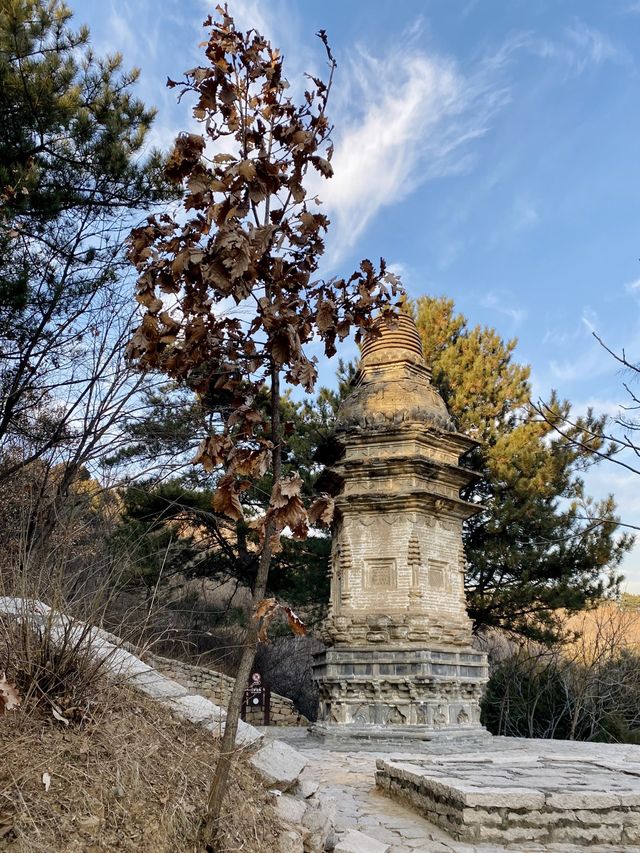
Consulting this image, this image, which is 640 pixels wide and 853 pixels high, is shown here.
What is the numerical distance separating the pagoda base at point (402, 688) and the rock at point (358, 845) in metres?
7.21

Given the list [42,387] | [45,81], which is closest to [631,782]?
[42,387]

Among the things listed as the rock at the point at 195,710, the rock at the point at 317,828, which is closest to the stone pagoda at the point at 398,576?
the rock at the point at 317,828

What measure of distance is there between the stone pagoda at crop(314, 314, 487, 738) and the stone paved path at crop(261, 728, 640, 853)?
110 inches

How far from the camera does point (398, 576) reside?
12.5 metres

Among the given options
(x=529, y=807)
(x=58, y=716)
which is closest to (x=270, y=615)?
(x=58, y=716)

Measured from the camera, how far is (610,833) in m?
5.54

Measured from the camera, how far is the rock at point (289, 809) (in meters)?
4.23

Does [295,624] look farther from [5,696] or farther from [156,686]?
[156,686]

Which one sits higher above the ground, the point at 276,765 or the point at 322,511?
the point at 322,511

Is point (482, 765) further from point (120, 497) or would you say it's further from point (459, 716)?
point (120, 497)

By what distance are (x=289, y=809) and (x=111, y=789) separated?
140 centimetres

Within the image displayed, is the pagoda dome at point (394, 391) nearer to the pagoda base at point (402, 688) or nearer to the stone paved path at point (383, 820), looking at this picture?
the pagoda base at point (402, 688)

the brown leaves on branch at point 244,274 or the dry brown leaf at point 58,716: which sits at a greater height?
the brown leaves on branch at point 244,274

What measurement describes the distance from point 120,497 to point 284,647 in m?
10.2
